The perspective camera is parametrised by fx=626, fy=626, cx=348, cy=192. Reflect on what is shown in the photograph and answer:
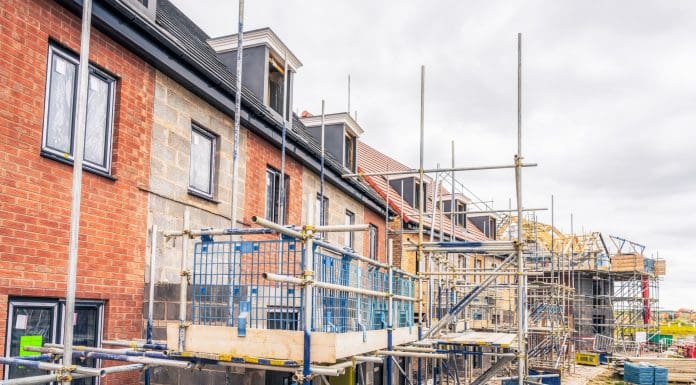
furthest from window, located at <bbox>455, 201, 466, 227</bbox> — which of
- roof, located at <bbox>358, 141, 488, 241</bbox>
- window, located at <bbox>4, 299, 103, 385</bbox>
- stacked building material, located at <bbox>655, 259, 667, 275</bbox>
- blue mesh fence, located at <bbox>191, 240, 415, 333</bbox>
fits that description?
window, located at <bbox>4, 299, 103, 385</bbox>

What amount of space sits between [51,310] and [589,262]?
33431 mm

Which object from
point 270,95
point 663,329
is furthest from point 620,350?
point 270,95

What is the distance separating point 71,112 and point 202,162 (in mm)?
3091

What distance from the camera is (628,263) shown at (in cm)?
3622

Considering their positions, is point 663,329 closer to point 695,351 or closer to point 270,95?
point 695,351

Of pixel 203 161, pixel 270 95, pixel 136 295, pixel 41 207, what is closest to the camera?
pixel 41 207

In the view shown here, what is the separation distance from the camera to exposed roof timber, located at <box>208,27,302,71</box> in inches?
506

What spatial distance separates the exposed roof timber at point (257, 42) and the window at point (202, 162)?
306cm

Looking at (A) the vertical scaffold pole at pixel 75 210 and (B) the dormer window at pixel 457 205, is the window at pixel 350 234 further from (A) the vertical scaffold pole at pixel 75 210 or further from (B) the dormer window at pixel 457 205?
(A) the vertical scaffold pole at pixel 75 210

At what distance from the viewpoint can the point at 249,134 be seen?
1188 cm

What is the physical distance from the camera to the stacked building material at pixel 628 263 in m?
35.9

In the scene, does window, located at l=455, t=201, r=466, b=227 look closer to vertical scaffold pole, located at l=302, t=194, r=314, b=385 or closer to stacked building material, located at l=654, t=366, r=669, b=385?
stacked building material, located at l=654, t=366, r=669, b=385

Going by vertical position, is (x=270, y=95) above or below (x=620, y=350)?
above

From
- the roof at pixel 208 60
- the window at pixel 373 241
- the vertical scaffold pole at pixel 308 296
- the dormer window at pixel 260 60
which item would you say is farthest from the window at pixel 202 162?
the window at pixel 373 241
